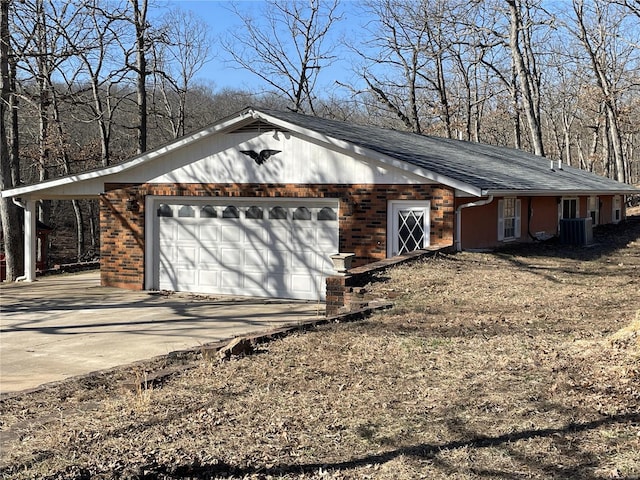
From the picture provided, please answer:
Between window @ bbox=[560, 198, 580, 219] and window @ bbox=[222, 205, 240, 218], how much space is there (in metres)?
10.8

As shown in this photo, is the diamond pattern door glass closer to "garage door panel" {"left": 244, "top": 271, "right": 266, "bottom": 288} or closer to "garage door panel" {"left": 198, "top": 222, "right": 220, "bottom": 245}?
"garage door panel" {"left": 244, "top": 271, "right": 266, "bottom": 288}

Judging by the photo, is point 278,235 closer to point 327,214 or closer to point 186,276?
point 327,214

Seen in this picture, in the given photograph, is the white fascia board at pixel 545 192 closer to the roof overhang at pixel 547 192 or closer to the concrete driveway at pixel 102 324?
the roof overhang at pixel 547 192

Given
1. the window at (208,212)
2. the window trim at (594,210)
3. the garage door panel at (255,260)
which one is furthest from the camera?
the window trim at (594,210)

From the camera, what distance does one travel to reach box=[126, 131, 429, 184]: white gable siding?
1488cm

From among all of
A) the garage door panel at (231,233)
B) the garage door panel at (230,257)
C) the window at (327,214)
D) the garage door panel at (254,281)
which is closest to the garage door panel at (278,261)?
the garage door panel at (254,281)

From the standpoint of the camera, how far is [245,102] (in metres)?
54.0

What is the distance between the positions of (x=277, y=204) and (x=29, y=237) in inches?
288

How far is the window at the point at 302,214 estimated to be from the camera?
1559 cm

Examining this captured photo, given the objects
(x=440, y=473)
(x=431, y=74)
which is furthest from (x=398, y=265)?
(x=431, y=74)

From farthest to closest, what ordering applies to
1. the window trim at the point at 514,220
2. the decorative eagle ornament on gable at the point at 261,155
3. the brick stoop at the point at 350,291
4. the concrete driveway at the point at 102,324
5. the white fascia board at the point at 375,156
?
1. the window trim at the point at 514,220
2. the decorative eagle ornament on gable at the point at 261,155
3. the white fascia board at the point at 375,156
4. the brick stoop at the point at 350,291
5. the concrete driveway at the point at 102,324

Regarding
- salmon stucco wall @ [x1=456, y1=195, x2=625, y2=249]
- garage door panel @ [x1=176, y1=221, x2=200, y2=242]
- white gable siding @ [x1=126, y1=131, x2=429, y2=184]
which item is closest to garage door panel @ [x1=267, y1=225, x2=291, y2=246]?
white gable siding @ [x1=126, y1=131, x2=429, y2=184]

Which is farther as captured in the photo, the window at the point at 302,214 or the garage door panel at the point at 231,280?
the garage door panel at the point at 231,280

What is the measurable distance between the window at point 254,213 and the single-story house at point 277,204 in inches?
2.2
